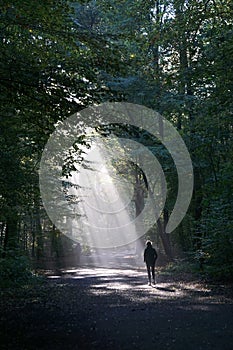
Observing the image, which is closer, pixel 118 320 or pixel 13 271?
pixel 118 320

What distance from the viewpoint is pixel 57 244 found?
4588cm

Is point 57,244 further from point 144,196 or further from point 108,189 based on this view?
point 108,189

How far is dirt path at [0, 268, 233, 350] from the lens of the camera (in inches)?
303

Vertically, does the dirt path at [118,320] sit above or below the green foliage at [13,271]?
below

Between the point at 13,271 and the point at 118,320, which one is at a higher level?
the point at 13,271

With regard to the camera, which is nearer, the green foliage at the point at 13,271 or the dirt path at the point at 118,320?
the dirt path at the point at 118,320

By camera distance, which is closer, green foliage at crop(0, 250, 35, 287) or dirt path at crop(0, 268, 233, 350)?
dirt path at crop(0, 268, 233, 350)

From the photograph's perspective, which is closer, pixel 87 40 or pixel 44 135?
pixel 87 40

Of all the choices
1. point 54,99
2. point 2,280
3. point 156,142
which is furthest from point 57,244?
point 54,99

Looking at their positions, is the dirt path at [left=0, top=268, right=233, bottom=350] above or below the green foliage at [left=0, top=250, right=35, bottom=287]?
below

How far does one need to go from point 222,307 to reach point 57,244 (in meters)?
35.4

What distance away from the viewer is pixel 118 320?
33.3 feet

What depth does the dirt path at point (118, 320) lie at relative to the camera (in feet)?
A: 25.3

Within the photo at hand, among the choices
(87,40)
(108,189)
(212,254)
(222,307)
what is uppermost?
(108,189)
